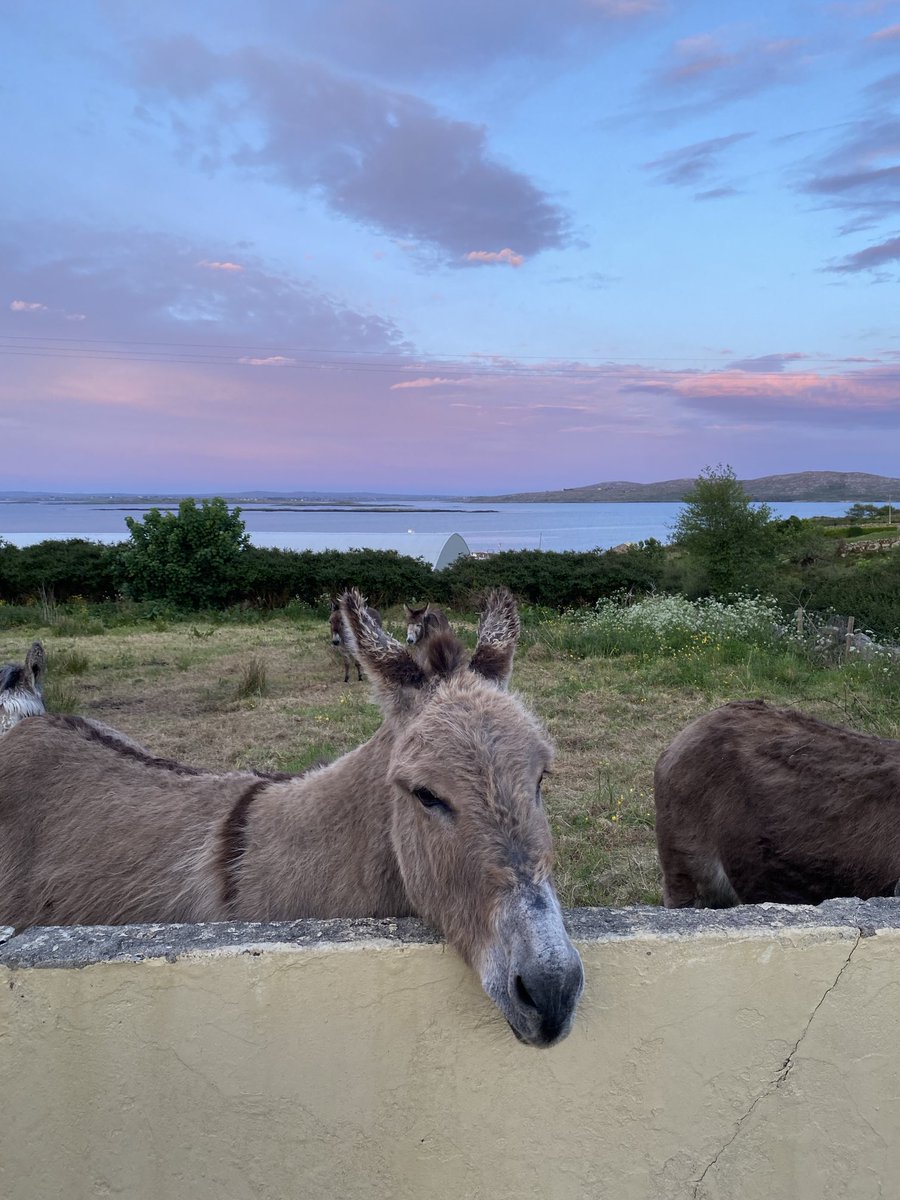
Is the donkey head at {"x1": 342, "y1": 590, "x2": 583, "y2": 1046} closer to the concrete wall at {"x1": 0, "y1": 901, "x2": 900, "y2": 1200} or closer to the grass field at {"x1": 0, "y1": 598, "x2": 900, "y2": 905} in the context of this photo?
the concrete wall at {"x1": 0, "y1": 901, "x2": 900, "y2": 1200}

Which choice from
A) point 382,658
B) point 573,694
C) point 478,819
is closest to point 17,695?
point 382,658

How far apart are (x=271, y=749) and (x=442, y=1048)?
6637mm

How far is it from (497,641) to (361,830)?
0.77 m

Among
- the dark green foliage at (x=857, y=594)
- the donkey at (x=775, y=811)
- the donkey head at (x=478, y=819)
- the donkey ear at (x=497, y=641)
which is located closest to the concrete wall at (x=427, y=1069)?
the donkey head at (x=478, y=819)

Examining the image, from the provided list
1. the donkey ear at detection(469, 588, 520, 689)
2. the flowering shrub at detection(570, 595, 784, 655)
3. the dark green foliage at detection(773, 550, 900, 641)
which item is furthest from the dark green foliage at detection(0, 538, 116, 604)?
the donkey ear at detection(469, 588, 520, 689)

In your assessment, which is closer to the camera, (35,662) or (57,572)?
(35,662)

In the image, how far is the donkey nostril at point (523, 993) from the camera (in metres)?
1.64

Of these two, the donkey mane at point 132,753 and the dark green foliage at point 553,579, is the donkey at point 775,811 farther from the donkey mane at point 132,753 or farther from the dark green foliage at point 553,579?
the dark green foliage at point 553,579

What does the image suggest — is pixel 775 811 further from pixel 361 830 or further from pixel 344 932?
pixel 344 932

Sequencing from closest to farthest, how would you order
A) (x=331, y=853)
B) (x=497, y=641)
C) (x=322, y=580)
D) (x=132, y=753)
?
1. (x=331, y=853)
2. (x=497, y=641)
3. (x=132, y=753)
4. (x=322, y=580)

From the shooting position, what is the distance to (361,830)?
2506 mm

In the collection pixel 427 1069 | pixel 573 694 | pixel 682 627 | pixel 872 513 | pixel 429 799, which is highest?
pixel 872 513

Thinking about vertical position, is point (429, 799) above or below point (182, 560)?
above

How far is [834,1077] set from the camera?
6.27 feet
